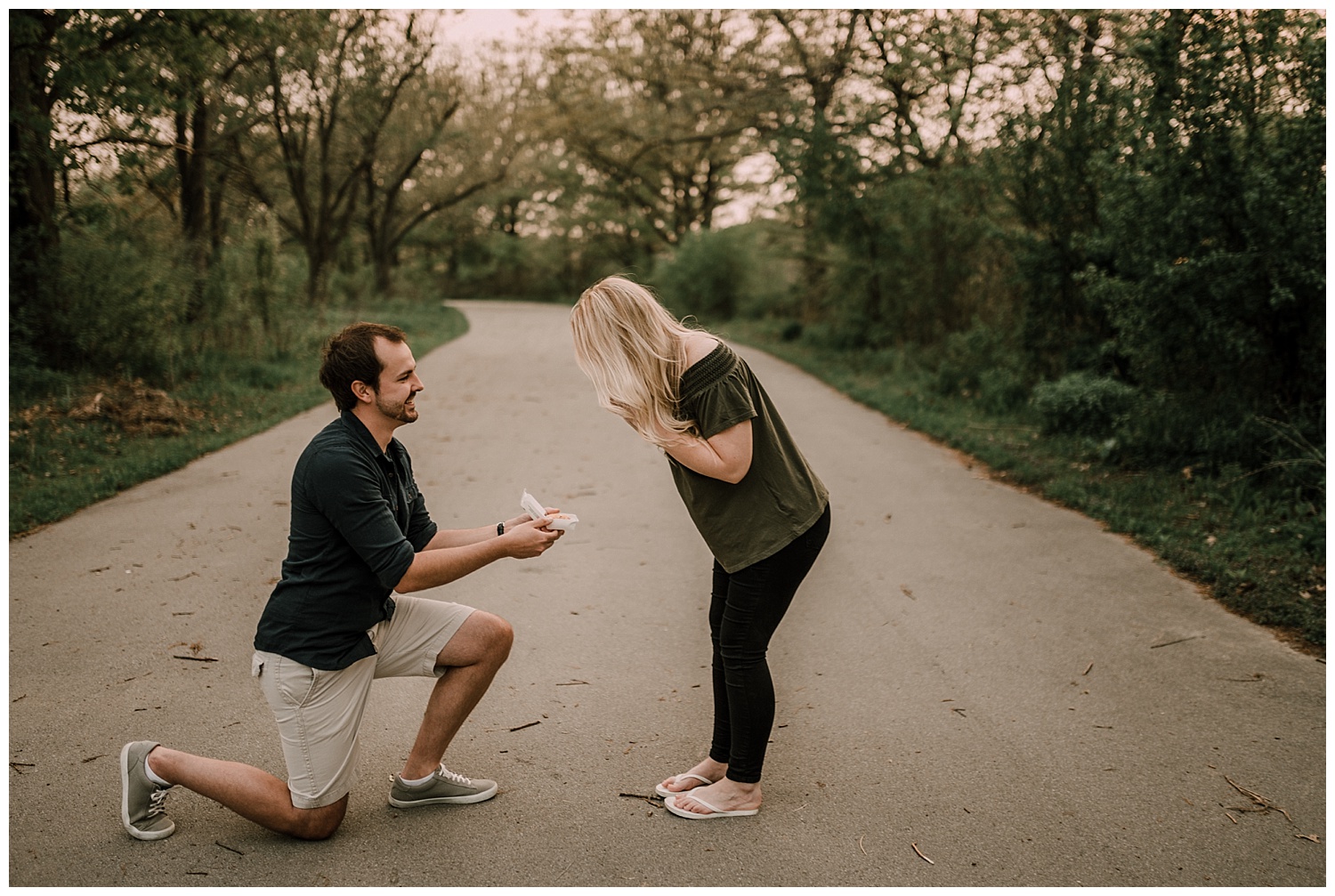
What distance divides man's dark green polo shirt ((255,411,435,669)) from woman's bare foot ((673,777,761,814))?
1216mm

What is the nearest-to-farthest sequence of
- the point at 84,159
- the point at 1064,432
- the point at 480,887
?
the point at 480,887 < the point at 1064,432 < the point at 84,159

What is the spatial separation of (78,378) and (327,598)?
1026 centimetres

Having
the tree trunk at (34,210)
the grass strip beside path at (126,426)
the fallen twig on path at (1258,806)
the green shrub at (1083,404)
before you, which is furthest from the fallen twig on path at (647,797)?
the tree trunk at (34,210)

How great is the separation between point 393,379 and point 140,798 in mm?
1571

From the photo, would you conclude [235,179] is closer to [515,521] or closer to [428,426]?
[428,426]

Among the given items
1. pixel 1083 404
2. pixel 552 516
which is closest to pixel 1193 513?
pixel 1083 404

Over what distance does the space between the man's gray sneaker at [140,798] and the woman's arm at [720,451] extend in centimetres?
198

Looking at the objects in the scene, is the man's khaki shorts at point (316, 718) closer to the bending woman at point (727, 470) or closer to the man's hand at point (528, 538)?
the man's hand at point (528, 538)

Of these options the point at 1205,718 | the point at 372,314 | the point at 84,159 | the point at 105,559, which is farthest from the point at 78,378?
the point at 372,314

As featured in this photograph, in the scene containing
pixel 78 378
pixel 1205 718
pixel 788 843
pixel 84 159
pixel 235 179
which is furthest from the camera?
pixel 235 179

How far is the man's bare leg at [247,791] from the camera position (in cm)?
307

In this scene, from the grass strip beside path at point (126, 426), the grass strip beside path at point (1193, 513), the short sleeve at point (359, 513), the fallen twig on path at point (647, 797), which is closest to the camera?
the short sleeve at point (359, 513)

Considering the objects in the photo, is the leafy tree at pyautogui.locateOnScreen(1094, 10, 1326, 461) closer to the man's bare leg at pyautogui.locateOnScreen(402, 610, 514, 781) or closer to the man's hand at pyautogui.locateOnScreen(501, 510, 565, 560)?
the man's hand at pyautogui.locateOnScreen(501, 510, 565, 560)

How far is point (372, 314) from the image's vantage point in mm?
29141
